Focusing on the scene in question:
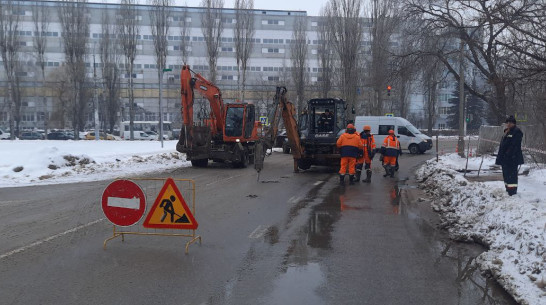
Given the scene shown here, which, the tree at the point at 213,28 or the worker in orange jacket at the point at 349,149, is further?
the tree at the point at 213,28

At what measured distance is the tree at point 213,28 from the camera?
51.3m

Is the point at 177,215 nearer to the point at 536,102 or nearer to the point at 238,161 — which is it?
the point at 536,102

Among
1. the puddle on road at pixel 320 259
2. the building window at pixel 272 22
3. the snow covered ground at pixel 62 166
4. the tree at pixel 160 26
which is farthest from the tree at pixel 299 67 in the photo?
the puddle on road at pixel 320 259

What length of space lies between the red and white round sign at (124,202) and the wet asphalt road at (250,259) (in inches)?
17.6

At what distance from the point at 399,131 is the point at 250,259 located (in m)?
29.1

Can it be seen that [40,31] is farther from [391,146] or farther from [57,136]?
[391,146]

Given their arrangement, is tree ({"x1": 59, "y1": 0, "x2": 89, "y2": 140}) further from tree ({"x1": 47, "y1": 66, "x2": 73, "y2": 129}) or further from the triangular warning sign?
the triangular warning sign

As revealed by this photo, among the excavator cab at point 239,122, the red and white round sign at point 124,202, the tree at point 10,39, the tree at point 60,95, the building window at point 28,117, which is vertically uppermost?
the tree at point 10,39

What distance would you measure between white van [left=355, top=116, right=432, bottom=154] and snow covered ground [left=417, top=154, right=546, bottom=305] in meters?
20.3

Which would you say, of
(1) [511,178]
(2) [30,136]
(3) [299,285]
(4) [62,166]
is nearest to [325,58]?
(4) [62,166]

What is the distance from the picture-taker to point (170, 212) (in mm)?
7469

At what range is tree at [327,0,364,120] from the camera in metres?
45.0

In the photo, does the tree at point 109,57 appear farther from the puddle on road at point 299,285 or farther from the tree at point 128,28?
the puddle on road at point 299,285

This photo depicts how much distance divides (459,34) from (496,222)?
1397 centimetres
